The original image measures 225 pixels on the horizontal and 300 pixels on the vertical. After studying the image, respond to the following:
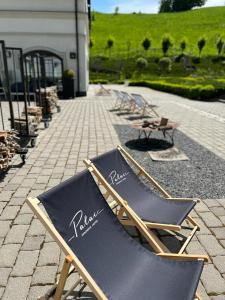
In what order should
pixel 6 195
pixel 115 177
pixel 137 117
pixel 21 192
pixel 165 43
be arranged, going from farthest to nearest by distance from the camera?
pixel 165 43 < pixel 137 117 < pixel 21 192 < pixel 6 195 < pixel 115 177

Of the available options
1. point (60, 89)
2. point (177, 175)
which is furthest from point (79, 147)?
point (60, 89)

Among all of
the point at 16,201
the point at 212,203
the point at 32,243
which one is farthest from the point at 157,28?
the point at 32,243

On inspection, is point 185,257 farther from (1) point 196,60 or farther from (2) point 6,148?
(1) point 196,60

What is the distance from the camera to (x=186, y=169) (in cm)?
659

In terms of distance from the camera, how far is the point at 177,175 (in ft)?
20.4

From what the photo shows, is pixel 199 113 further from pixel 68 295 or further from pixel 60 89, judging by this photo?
pixel 68 295

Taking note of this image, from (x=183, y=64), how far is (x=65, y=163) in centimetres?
5666

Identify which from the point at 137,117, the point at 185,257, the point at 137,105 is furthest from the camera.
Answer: the point at 137,117

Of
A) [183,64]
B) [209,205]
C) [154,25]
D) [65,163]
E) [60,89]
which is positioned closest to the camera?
[209,205]

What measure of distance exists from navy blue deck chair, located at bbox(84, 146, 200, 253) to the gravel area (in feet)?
4.71

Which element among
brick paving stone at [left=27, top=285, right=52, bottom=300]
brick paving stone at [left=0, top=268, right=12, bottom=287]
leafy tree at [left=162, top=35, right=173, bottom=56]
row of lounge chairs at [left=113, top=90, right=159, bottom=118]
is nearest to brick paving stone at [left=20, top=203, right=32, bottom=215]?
brick paving stone at [left=0, top=268, right=12, bottom=287]

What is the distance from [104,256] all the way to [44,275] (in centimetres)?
97

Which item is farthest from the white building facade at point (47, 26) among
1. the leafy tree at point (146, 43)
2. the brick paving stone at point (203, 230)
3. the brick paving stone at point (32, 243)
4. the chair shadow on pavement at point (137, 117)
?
the leafy tree at point (146, 43)

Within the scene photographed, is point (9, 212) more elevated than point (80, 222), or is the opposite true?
point (80, 222)
